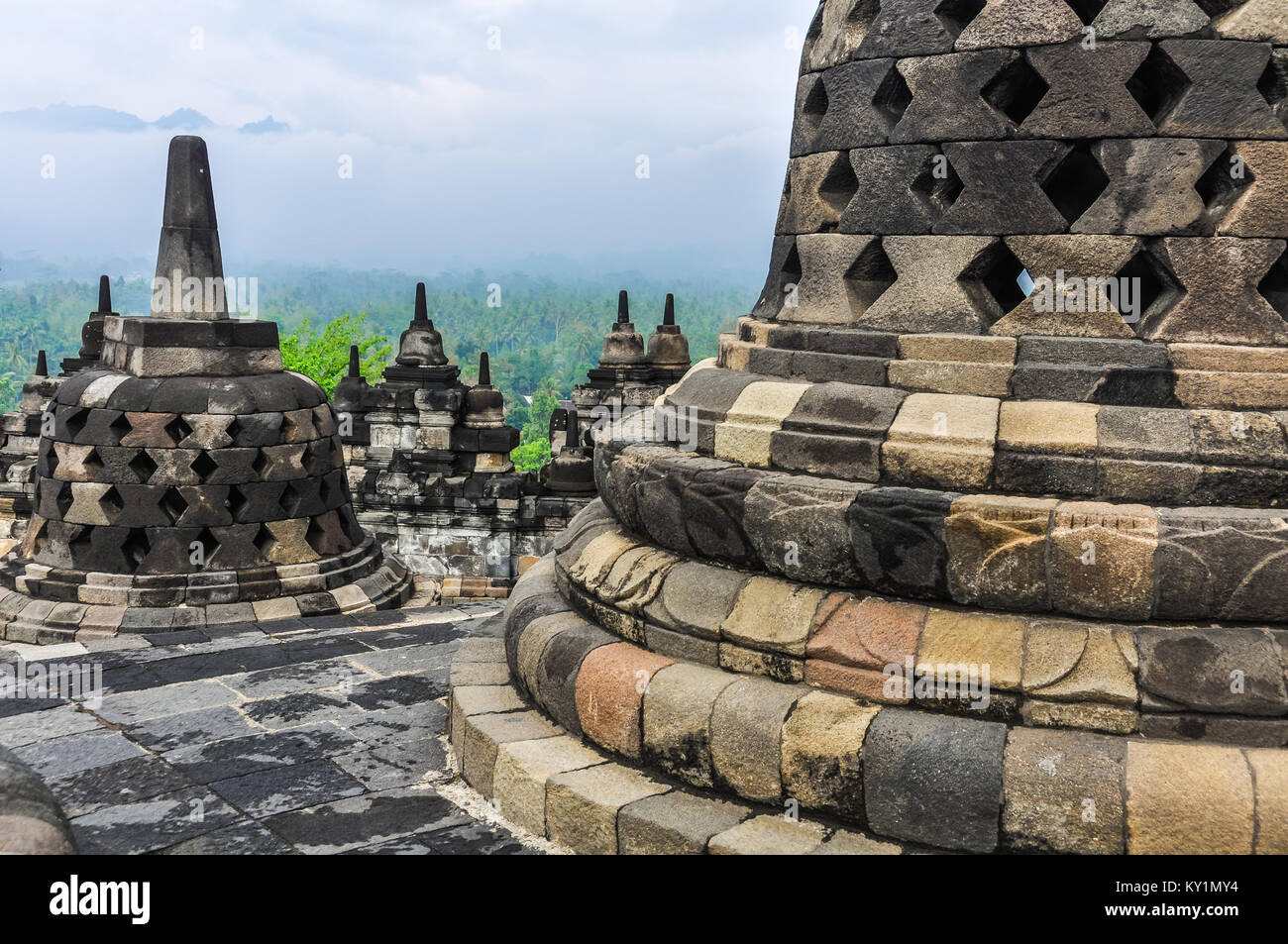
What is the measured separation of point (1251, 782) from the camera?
272cm

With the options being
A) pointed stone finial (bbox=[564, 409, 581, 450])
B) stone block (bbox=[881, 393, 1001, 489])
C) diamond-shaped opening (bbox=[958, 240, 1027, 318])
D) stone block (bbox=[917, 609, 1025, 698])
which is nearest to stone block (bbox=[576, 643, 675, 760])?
stone block (bbox=[917, 609, 1025, 698])

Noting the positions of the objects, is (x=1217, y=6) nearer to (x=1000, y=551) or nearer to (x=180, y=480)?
(x=1000, y=551)

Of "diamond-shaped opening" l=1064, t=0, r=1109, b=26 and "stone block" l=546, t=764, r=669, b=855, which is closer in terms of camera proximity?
"stone block" l=546, t=764, r=669, b=855

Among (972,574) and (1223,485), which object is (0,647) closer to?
(972,574)

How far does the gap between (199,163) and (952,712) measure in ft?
19.5

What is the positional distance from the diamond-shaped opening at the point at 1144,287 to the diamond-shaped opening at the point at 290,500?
197 inches

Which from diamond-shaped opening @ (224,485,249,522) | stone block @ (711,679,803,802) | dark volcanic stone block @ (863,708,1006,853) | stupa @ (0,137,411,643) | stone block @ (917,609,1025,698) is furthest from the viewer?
diamond-shaped opening @ (224,485,249,522)

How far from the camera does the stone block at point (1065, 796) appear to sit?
277cm

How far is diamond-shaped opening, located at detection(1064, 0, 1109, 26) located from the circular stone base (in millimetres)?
5095

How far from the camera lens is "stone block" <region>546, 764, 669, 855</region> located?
3.17 meters

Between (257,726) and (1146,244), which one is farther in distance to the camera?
(257,726)

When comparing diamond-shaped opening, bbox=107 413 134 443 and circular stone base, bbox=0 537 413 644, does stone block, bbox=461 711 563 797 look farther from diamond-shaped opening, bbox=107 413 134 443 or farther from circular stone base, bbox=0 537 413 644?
diamond-shaped opening, bbox=107 413 134 443

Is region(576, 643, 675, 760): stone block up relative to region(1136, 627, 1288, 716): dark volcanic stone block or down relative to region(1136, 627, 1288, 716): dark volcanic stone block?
down

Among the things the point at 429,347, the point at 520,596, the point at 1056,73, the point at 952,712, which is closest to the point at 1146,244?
the point at 1056,73
